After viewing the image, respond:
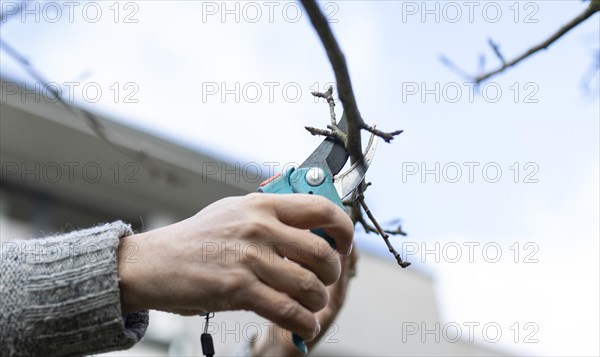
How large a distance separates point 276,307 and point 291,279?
0.19ft

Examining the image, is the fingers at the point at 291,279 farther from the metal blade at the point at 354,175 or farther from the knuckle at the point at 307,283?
the metal blade at the point at 354,175

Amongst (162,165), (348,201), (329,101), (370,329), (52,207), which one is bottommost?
(370,329)

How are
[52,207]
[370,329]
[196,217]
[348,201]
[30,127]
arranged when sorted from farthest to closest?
[370,329]
[52,207]
[30,127]
[348,201]
[196,217]

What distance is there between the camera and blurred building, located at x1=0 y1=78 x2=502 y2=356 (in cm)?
748

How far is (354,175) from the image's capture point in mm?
1648

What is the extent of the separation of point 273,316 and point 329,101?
62cm

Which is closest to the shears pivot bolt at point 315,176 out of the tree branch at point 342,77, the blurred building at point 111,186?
the tree branch at point 342,77

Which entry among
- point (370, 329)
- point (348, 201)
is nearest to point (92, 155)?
point (370, 329)

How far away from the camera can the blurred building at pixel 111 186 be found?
7484mm

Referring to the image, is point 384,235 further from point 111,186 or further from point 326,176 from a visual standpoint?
point 111,186

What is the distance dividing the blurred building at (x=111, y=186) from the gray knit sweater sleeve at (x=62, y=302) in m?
5.77

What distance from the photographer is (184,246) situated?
1.33 m

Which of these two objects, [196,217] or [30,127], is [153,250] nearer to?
[196,217]

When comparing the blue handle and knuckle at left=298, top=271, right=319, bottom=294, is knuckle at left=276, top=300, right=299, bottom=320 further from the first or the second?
the blue handle
